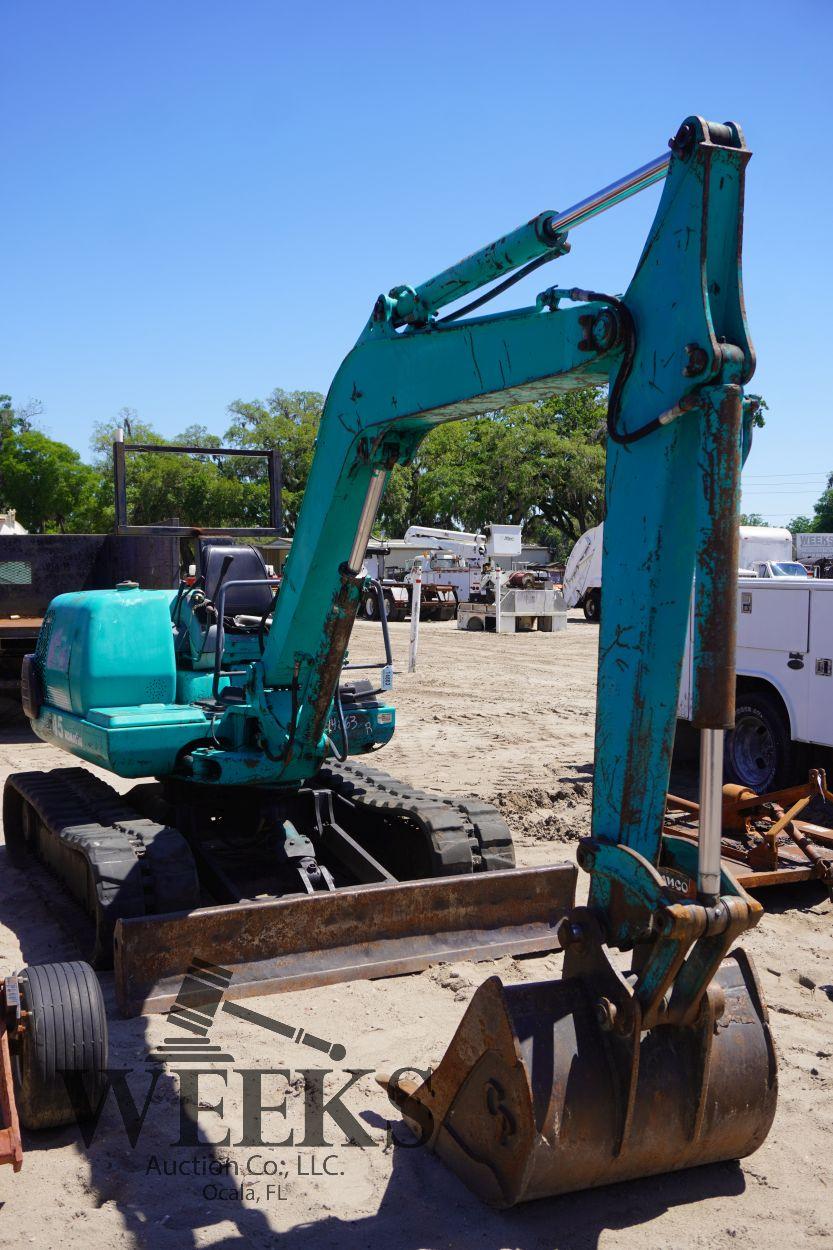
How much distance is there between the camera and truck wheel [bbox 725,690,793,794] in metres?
8.91

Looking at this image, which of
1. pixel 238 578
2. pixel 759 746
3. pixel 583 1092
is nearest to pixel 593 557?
pixel 759 746

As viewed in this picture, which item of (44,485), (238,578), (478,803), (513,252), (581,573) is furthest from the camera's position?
(44,485)

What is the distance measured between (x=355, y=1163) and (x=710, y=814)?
1771 millimetres

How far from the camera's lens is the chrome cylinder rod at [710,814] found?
3051 millimetres

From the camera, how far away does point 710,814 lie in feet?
10.0

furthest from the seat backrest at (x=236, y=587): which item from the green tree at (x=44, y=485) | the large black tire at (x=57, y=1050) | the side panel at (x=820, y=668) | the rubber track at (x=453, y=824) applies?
the green tree at (x=44, y=485)

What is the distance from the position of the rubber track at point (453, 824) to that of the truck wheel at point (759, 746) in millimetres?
3399

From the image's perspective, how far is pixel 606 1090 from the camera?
3.33m

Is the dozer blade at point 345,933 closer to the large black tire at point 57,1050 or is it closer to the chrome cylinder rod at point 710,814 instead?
the large black tire at point 57,1050

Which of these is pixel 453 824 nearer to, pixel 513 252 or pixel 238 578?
pixel 238 578

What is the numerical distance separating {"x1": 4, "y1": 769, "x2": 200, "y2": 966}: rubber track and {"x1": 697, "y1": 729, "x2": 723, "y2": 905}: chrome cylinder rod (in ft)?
9.76

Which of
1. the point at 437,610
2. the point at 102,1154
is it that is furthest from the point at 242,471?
the point at 102,1154

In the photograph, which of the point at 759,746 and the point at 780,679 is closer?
the point at 780,679

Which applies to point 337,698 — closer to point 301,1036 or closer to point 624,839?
point 301,1036
